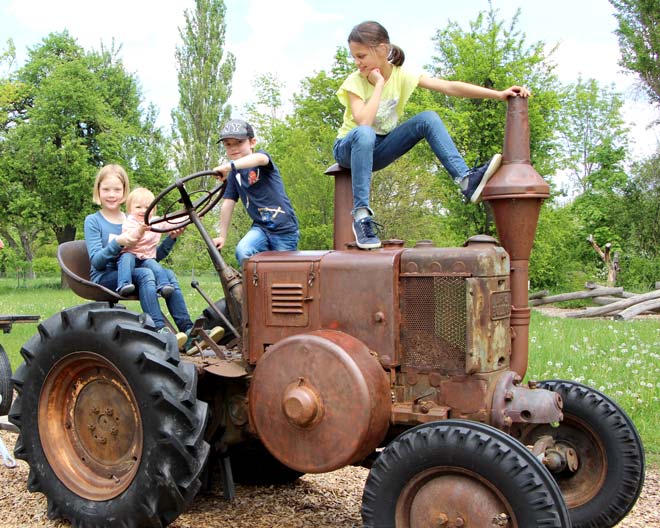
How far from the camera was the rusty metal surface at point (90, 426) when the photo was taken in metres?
3.76

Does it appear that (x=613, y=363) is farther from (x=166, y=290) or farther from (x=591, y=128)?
(x=591, y=128)

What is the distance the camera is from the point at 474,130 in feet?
63.5

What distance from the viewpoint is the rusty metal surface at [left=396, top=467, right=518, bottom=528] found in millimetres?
2859

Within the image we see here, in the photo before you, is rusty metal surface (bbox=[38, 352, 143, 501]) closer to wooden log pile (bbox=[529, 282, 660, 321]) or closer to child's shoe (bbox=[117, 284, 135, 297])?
child's shoe (bbox=[117, 284, 135, 297])

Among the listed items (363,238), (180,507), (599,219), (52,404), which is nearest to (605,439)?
(363,238)

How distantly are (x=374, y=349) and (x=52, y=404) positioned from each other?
184 centimetres

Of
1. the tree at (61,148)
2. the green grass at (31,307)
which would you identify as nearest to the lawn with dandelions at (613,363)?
the green grass at (31,307)

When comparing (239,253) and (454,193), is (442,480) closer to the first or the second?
(239,253)

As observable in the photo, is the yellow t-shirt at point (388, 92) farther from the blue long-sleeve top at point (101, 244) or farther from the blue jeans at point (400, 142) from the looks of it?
the blue long-sleeve top at point (101, 244)

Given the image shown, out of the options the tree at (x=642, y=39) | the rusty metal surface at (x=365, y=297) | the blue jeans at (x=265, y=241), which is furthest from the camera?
the tree at (x=642, y=39)

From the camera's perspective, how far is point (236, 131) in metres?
4.57

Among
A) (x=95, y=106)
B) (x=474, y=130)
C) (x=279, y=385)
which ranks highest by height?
(x=95, y=106)

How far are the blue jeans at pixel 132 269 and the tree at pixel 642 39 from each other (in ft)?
84.4

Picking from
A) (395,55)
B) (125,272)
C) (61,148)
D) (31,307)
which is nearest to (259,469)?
(125,272)
